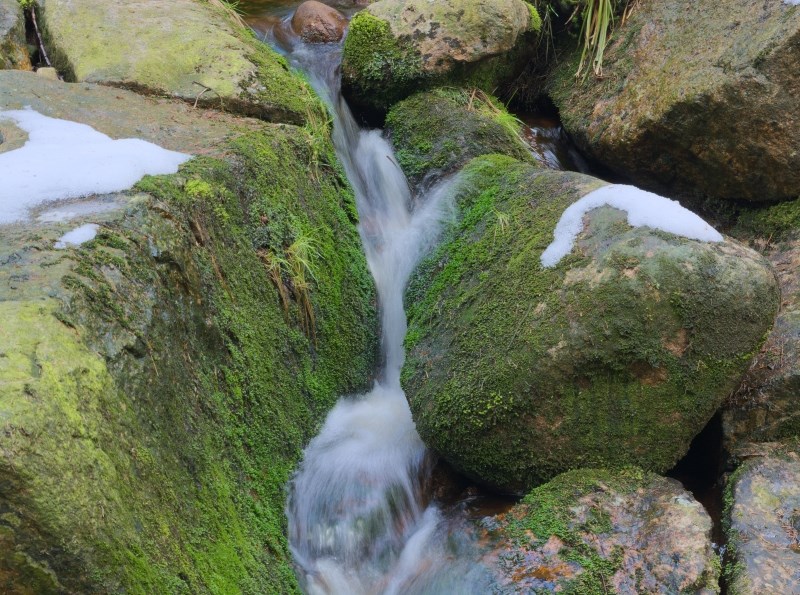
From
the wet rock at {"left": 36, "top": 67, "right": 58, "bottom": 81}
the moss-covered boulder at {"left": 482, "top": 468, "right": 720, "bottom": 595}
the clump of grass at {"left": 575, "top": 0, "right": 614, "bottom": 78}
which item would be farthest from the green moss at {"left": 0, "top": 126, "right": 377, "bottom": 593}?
the clump of grass at {"left": 575, "top": 0, "right": 614, "bottom": 78}

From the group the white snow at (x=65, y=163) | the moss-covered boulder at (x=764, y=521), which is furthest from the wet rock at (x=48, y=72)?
the moss-covered boulder at (x=764, y=521)

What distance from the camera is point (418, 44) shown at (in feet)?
19.8

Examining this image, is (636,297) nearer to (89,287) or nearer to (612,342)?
(612,342)

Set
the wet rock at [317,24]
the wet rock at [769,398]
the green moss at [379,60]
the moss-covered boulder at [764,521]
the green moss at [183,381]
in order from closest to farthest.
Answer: the green moss at [183,381]
the moss-covered boulder at [764,521]
the wet rock at [769,398]
the green moss at [379,60]
the wet rock at [317,24]

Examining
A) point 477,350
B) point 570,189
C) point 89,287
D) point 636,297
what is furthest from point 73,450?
point 570,189

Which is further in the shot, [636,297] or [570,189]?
[570,189]

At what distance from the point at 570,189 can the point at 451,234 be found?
939 millimetres

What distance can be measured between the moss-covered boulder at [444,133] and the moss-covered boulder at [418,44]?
0.19m

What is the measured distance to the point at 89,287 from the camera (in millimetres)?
2344

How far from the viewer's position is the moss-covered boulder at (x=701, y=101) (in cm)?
470

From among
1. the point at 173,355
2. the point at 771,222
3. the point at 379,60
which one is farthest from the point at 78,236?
the point at 771,222

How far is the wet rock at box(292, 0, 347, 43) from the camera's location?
691 centimetres

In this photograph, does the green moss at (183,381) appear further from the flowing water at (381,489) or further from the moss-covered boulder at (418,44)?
the moss-covered boulder at (418,44)

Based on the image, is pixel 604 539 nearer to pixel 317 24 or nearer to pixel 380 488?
pixel 380 488
